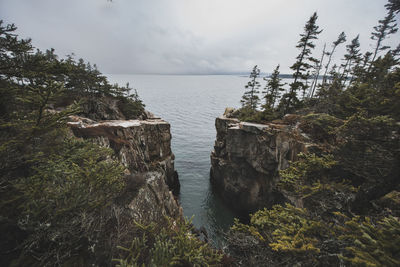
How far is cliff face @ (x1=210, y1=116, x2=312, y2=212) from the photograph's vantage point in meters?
13.9

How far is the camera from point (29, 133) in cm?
367

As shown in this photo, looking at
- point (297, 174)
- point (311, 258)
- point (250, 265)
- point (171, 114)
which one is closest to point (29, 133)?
point (250, 265)

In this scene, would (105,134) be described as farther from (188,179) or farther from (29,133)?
(188,179)

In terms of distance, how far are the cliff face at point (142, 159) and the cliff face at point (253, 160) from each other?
27.9 ft

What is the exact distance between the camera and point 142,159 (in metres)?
16.2

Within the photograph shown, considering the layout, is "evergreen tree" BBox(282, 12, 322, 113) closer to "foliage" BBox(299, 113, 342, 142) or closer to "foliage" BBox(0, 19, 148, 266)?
"foliage" BBox(299, 113, 342, 142)

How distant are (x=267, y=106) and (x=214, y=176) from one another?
14128mm

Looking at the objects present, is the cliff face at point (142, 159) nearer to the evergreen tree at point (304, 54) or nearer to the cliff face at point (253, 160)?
the cliff face at point (253, 160)

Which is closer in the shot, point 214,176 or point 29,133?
point 29,133

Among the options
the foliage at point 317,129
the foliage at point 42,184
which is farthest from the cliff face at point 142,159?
the foliage at point 317,129

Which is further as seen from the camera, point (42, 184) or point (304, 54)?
point (304, 54)

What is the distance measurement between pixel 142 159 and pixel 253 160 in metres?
13.8

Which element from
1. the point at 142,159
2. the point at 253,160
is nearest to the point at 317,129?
the point at 253,160

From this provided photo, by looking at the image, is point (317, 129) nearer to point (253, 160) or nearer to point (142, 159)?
point (253, 160)
